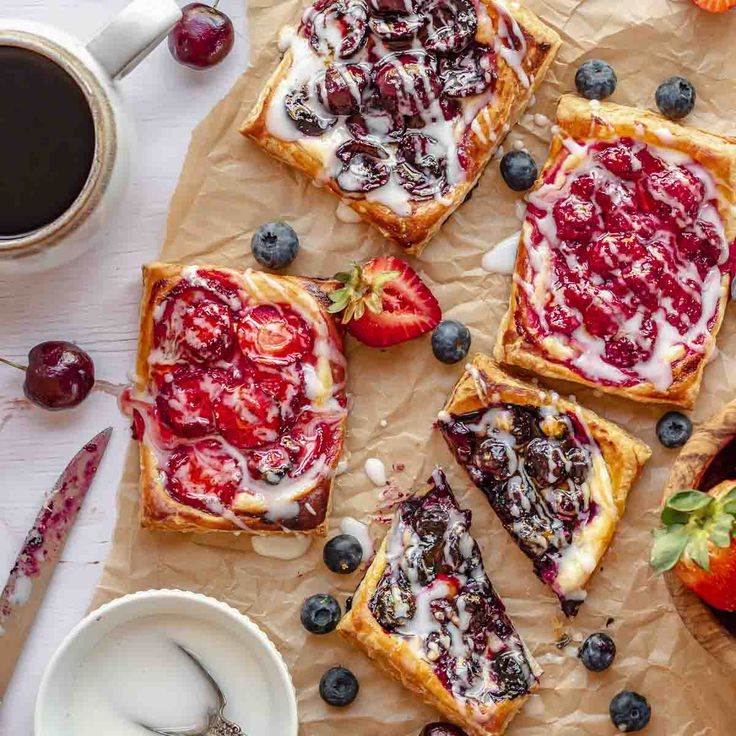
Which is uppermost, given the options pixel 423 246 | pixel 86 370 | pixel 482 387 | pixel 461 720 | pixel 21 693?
pixel 423 246

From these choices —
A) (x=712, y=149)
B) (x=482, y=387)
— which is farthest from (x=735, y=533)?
(x=712, y=149)

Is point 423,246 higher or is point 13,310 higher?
point 423,246

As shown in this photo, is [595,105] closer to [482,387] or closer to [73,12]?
[482,387]

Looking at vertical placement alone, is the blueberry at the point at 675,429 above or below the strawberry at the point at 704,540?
below

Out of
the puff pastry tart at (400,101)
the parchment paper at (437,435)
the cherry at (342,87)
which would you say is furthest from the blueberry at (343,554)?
the cherry at (342,87)

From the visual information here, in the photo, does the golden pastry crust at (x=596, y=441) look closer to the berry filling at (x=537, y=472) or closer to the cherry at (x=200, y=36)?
the berry filling at (x=537, y=472)

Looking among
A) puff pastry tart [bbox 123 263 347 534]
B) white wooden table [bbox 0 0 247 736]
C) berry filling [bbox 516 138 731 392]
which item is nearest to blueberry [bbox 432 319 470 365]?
berry filling [bbox 516 138 731 392]
